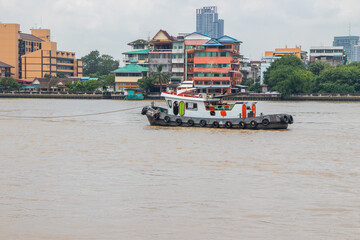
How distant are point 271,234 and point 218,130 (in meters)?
22.4

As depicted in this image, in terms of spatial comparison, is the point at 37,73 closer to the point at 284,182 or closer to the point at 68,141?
the point at 68,141

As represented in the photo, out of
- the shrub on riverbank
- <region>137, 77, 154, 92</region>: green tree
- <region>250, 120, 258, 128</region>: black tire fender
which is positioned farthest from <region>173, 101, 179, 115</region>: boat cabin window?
<region>137, 77, 154, 92</region>: green tree

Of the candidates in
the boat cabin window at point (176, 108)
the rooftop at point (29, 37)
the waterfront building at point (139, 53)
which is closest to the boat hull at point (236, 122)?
the boat cabin window at point (176, 108)

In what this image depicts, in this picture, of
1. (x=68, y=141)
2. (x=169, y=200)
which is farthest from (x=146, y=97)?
(x=169, y=200)

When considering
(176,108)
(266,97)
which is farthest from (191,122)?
(266,97)

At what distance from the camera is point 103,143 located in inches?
1030

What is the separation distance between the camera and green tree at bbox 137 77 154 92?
96.8 metres

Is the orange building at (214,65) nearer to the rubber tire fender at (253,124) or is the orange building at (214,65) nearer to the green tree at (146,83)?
the green tree at (146,83)

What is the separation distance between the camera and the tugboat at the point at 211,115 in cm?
3300

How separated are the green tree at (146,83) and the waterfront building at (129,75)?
3.40m

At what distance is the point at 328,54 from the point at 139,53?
58.1 meters

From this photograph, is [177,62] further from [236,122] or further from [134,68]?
[236,122]

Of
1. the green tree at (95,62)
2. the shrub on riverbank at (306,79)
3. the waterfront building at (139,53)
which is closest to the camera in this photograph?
the shrub on riverbank at (306,79)

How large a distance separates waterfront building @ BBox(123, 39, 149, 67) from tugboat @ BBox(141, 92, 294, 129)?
71.0m
